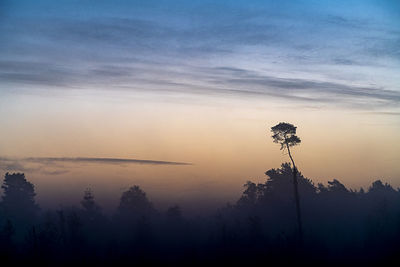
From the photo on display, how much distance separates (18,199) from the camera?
389 ft

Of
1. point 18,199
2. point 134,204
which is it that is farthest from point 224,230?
point 18,199

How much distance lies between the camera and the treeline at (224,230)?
49.8 m

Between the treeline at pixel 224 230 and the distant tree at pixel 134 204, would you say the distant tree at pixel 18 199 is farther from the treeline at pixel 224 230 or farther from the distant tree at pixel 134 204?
the distant tree at pixel 134 204

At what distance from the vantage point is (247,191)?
110688mm

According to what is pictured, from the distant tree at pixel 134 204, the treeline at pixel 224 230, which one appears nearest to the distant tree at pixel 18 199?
the treeline at pixel 224 230

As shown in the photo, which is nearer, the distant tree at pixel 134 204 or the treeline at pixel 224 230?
the treeline at pixel 224 230

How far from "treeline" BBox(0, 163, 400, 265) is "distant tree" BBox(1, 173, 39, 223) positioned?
26 cm

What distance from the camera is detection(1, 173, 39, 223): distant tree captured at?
11619cm

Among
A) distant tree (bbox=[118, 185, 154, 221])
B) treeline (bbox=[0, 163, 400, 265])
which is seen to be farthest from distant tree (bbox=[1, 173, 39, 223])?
distant tree (bbox=[118, 185, 154, 221])

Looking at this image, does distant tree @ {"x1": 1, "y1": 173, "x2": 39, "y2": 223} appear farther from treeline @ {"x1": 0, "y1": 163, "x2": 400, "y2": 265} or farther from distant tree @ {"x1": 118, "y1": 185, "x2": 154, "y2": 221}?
distant tree @ {"x1": 118, "y1": 185, "x2": 154, "y2": 221}

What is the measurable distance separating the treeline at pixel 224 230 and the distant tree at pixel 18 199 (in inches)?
10.0

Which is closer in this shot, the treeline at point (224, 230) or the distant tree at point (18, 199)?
the treeline at point (224, 230)

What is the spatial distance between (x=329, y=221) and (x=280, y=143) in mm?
34760

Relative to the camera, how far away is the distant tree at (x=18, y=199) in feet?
381
